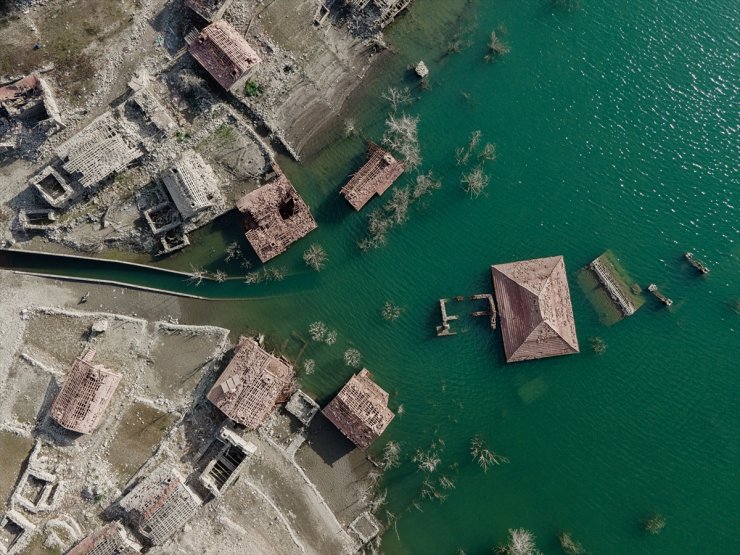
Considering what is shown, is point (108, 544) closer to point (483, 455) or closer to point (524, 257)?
point (483, 455)

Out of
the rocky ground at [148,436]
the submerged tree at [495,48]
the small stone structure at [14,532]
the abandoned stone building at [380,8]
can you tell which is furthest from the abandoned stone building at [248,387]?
the submerged tree at [495,48]

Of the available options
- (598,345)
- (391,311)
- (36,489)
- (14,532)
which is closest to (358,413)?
(391,311)

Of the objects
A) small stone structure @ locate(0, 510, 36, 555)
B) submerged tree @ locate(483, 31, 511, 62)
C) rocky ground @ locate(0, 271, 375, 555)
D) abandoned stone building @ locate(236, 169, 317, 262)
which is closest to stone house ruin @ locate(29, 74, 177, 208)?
rocky ground @ locate(0, 271, 375, 555)

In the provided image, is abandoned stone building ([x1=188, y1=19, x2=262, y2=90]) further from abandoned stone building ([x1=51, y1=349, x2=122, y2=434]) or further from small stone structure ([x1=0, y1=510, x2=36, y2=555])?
small stone structure ([x1=0, y1=510, x2=36, y2=555])

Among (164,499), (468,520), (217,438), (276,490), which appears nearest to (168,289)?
(217,438)

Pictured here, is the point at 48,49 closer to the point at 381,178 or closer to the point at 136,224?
the point at 136,224

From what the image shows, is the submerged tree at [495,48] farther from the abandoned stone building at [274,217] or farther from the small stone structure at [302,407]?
the small stone structure at [302,407]

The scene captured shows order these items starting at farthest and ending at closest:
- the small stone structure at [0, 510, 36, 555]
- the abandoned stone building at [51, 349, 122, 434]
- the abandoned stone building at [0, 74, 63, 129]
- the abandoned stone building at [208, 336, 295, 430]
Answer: the small stone structure at [0, 510, 36, 555] < the abandoned stone building at [0, 74, 63, 129] < the abandoned stone building at [208, 336, 295, 430] < the abandoned stone building at [51, 349, 122, 434]
